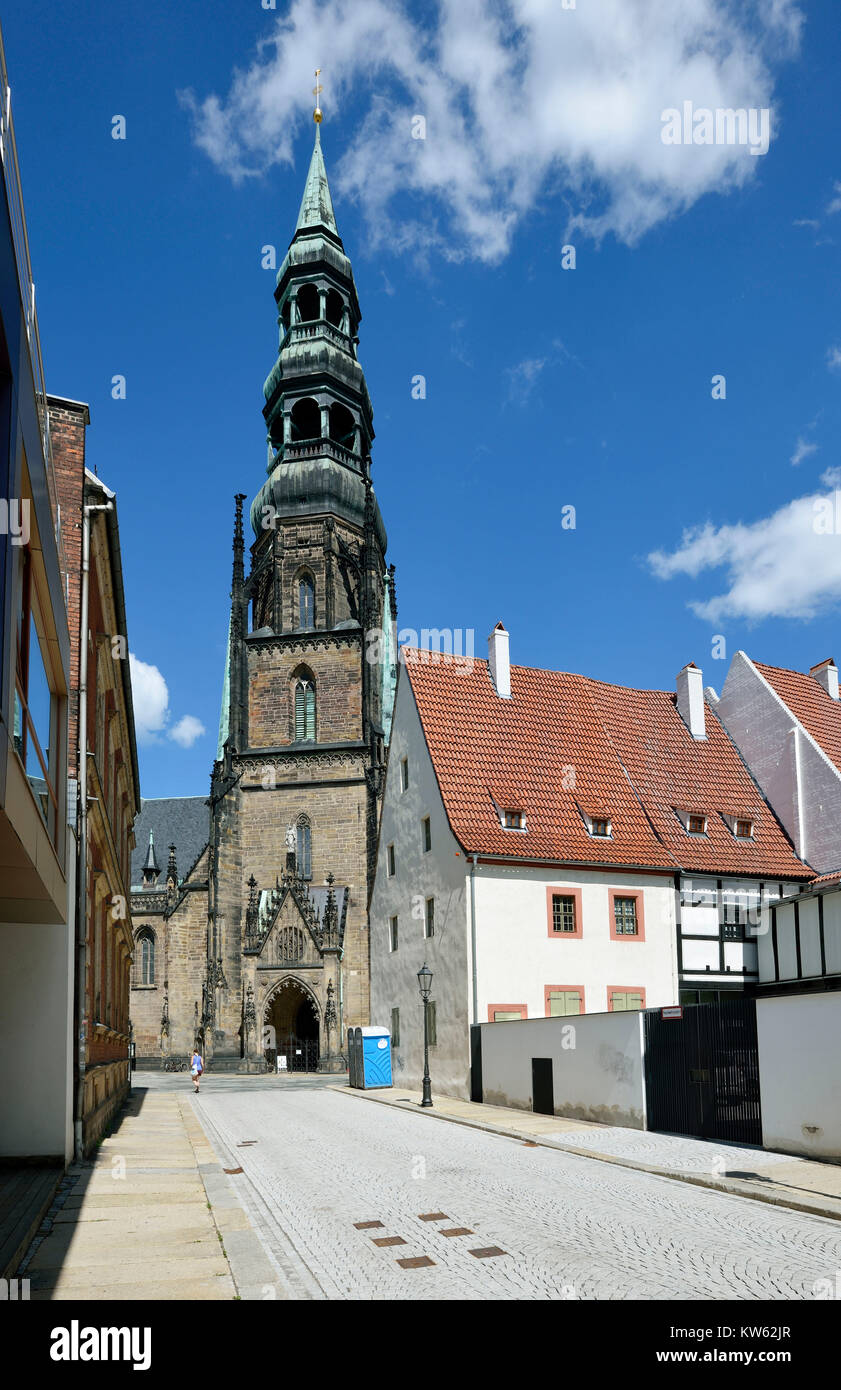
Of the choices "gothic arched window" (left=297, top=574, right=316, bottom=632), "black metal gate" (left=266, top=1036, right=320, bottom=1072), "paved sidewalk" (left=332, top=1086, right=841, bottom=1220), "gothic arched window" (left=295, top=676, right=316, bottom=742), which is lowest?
"black metal gate" (left=266, top=1036, right=320, bottom=1072)

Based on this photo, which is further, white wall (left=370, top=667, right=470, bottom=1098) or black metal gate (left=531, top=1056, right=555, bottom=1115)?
white wall (left=370, top=667, right=470, bottom=1098)

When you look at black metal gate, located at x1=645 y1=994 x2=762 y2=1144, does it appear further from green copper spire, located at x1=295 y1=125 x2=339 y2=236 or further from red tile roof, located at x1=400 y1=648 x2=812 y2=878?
green copper spire, located at x1=295 y1=125 x2=339 y2=236

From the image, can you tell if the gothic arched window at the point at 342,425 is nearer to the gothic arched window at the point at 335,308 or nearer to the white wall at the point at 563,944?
the gothic arched window at the point at 335,308

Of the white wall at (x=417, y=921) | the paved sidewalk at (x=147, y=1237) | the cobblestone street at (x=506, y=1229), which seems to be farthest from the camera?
the white wall at (x=417, y=921)

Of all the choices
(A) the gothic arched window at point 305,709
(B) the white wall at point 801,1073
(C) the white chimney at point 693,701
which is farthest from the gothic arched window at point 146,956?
(B) the white wall at point 801,1073

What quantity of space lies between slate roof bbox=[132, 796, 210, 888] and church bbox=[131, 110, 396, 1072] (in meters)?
2.36

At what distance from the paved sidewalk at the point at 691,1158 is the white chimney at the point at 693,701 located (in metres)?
15.6

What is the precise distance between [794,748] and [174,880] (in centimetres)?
3766

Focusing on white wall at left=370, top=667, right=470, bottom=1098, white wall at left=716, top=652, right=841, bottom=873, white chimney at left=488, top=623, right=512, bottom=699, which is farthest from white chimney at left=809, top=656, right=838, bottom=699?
white wall at left=370, top=667, right=470, bottom=1098

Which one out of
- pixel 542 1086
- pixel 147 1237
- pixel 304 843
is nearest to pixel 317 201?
pixel 304 843

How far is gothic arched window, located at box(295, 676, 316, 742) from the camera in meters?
57.8

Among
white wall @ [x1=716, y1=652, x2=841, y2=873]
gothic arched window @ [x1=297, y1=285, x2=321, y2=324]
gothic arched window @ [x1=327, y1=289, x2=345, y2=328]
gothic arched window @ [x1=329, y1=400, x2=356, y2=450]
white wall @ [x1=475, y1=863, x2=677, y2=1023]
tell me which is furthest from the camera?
gothic arched window @ [x1=327, y1=289, x2=345, y2=328]

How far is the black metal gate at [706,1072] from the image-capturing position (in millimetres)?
16891
